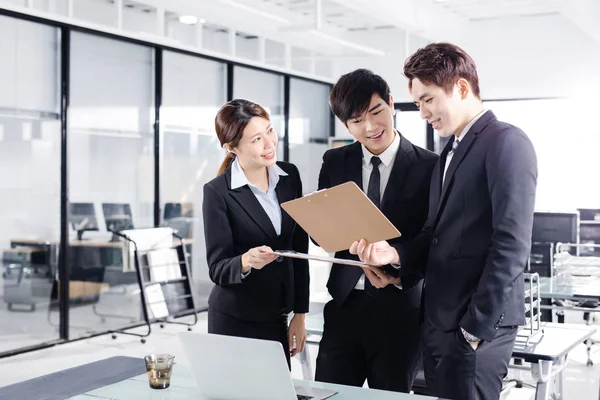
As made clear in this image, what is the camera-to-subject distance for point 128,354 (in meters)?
5.93

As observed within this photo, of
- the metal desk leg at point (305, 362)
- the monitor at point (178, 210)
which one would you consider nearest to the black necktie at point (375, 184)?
the metal desk leg at point (305, 362)

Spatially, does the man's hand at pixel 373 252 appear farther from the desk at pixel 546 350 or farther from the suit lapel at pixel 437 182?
the desk at pixel 546 350

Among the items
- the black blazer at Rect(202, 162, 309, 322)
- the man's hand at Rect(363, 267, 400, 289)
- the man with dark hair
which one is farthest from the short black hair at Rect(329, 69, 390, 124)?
the man's hand at Rect(363, 267, 400, 289)

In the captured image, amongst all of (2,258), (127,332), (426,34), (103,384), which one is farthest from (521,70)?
(103,384)

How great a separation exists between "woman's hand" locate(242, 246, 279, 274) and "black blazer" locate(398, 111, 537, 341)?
0.47m

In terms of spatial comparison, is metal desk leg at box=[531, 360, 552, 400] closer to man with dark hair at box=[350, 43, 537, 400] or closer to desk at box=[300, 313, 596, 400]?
desk at box=[300, 313, 596, 400]

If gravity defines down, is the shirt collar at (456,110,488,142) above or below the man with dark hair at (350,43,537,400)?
above

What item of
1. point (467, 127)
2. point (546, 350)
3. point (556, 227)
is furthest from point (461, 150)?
point (556, 227)

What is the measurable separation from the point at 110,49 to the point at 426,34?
360 centimetres

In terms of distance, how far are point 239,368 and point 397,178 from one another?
3.08 ft

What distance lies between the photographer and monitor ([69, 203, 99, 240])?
21.6 feet

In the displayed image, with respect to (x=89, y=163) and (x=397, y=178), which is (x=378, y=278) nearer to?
(x=397, y=178)

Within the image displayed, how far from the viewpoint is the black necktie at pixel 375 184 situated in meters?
2.47

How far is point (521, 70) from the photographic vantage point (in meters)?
9.52
